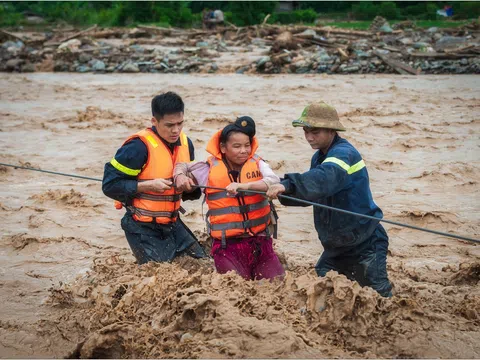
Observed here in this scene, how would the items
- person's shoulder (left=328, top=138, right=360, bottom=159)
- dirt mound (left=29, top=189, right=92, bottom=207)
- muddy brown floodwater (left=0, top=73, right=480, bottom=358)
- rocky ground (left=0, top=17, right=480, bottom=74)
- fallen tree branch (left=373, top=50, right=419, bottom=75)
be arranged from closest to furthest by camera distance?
muddy brown floodwater (left=0, top=73, right=480, bottom=358) → person's shoulder (left=328, top=138, right=360, bottom=159) → dirt mound (left=29, top=189, right=92, bottom=207) → fallen tree branch (left=373, top=50, right=419, bottom=75) → rocky ground (left=0, top=17, right=480, bottom=74)

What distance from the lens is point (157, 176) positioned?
422cm

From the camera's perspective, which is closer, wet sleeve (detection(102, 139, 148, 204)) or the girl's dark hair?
the girl's dark hair

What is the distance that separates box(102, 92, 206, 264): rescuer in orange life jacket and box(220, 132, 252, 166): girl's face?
40 centimetres

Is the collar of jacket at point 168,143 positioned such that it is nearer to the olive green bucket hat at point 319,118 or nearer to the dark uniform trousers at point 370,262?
the olive green bucket hat at point 319,118

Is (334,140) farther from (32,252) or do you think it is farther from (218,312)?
(32,252)

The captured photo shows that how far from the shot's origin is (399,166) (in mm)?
7770

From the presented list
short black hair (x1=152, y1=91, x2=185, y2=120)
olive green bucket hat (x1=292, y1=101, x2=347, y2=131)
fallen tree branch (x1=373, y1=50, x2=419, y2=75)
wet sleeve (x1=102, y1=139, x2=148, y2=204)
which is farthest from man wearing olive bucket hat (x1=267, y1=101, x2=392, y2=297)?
fallen tree branch (x1=373, y1=50, x2=419, y2=75)

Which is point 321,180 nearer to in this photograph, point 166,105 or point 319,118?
point 319,118

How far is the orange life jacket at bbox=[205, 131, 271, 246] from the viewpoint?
4086mm

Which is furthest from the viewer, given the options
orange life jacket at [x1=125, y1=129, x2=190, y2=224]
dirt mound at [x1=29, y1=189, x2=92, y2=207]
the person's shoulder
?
dirt mound at [x1=29, y1=189, x2=92, y2=207]

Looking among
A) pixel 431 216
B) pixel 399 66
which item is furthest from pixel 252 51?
pixel 431 216

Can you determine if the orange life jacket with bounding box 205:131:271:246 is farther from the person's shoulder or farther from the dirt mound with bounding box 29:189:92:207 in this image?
the dirt mound with bounding box 29:189:92:207

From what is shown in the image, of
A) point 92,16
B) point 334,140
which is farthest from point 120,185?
point 92,16

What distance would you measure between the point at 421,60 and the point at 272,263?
13.8 m
